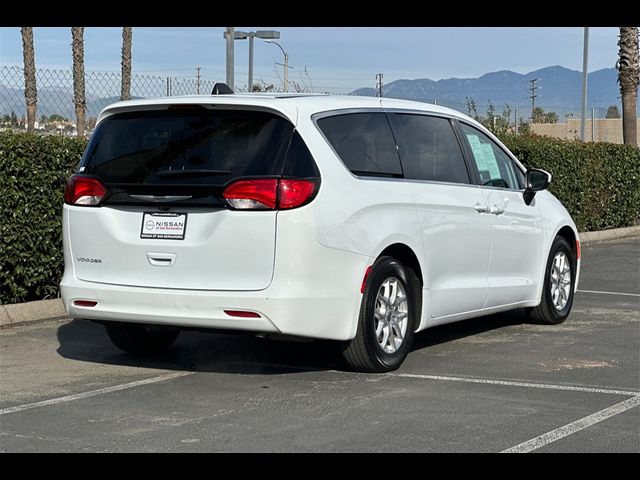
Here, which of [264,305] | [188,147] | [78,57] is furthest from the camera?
[78,57]

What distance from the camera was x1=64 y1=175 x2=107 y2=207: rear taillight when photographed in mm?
8117

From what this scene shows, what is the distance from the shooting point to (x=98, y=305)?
8.05m

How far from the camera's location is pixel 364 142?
8398 millimetres

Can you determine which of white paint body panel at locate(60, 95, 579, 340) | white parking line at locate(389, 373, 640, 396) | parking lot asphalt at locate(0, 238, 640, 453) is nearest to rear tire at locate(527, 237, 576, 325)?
parking lot asphalt at locate(0, 238, 640, 453)

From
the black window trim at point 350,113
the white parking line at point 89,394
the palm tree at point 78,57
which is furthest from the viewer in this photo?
the palm tree at point 78,57

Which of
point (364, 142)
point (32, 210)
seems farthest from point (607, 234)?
point (364, 142)

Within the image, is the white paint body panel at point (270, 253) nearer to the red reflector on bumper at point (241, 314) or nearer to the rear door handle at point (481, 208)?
the red reflector on bumper at point (241, 314)

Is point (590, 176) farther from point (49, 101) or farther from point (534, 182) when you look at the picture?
point (534, 182)

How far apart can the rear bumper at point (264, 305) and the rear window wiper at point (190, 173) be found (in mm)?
745

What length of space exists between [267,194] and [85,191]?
4.59 feet

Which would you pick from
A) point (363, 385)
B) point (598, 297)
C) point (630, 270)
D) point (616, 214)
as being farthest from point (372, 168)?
point (616, 214)

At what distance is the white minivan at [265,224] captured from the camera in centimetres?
760

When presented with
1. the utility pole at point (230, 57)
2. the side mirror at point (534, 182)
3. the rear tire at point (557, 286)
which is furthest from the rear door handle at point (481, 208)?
the utility pole at point (230, 57)
